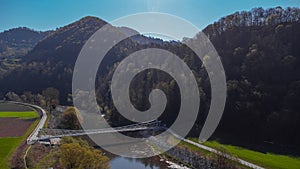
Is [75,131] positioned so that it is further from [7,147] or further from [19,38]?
[19,38]

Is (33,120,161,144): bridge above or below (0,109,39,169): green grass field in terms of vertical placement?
above

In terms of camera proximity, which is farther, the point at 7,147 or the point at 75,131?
the point at 75,131

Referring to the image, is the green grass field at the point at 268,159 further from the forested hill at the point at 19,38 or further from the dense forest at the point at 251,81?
the forested hill at the point at 19,38

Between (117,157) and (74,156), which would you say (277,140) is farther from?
(74,156)

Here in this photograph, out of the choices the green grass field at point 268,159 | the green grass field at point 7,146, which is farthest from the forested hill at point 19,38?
the green grass field at point 268,159

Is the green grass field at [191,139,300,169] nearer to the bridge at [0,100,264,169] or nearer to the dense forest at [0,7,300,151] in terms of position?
the bridge at [0,100,264,169]

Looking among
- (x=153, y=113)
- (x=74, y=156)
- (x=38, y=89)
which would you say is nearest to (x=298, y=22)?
(x=153, y=113)

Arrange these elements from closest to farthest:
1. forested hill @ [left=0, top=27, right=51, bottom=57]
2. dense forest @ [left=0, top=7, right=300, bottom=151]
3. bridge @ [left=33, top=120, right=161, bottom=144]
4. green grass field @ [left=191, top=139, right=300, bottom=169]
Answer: green grass field @ [left=191, top=139, right=300, bottom=169] < bridge @ [left=33, top=120, right=161, bottom=144] < dense forest @ [left=0, top=7, right=300, bottom=151] < forested hill @ [left=0, top=27, right=51, bottom=57]

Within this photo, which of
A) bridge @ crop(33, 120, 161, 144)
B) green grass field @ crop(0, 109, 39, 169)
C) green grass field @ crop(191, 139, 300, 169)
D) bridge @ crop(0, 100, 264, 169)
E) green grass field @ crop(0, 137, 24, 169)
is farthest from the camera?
bridge @ crop(33, 120, 161, 144)

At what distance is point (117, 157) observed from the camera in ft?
86.0

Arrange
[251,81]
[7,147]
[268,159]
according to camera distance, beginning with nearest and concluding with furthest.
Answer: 1. [268,159]
2. [7,147]
3. [251,81]

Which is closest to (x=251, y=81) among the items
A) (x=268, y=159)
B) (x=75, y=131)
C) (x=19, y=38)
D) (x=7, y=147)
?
(x=268, y=159)

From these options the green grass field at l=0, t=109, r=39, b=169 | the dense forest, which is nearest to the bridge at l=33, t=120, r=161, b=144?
the green grass field at l=0, t=109, r=39, b=169

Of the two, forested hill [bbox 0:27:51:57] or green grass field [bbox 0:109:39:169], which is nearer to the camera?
green grass field [bbox 0:109:39:169]
